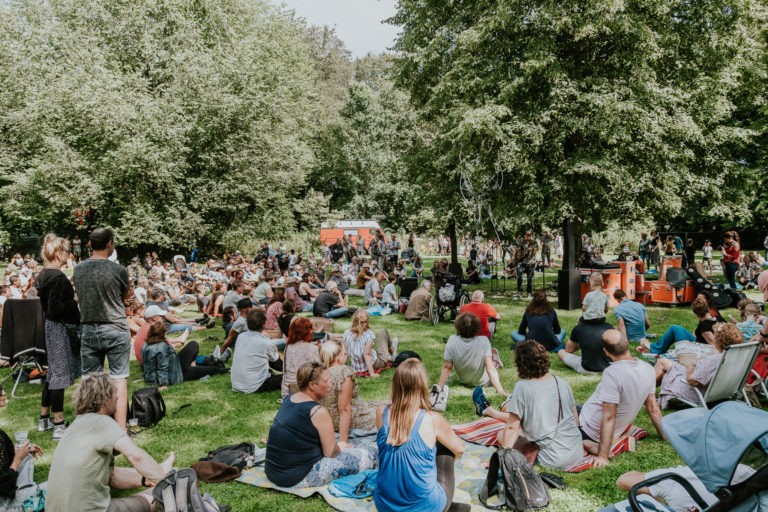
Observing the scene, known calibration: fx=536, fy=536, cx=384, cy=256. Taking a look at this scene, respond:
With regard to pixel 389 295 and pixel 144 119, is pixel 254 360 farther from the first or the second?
pixel 144 119

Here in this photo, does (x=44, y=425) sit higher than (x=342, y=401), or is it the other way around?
(x=342, y=401)

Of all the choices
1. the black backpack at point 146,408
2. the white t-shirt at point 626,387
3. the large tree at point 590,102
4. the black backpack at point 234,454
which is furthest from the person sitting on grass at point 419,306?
the white t-shirt at point 626,387

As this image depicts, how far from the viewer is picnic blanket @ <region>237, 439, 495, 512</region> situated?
13.8 ft

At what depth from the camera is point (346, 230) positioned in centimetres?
3400

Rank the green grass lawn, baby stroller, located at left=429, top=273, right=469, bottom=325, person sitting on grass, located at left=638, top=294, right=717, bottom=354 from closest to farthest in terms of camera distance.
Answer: the green grass lawn → person sitting on grass, located at left=638, top=294, right=717, bottom=354 → baby stroller, located at left=429, top=273, right=469, bottom=325

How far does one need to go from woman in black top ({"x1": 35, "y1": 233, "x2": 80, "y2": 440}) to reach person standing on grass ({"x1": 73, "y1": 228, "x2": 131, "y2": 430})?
55 centimetres

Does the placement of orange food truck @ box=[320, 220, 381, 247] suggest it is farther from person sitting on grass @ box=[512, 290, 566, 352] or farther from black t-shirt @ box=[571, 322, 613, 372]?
black t-shirt @ box=[571, 322, 613, 372]

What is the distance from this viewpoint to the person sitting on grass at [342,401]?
5.27m

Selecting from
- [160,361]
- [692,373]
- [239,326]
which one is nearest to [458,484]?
[692,373]

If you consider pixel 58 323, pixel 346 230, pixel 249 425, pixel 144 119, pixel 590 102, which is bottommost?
pixel 249 425

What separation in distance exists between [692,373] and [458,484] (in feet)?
9.79

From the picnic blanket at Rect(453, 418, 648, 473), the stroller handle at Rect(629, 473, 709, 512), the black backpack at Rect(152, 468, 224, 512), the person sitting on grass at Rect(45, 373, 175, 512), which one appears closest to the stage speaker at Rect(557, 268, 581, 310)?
the picnic blanket at Rect(453, 418, 648, 473)

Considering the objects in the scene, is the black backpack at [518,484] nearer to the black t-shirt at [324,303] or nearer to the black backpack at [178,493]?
the black backpack at [178,493]

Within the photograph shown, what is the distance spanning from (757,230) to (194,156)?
31.6 meters
